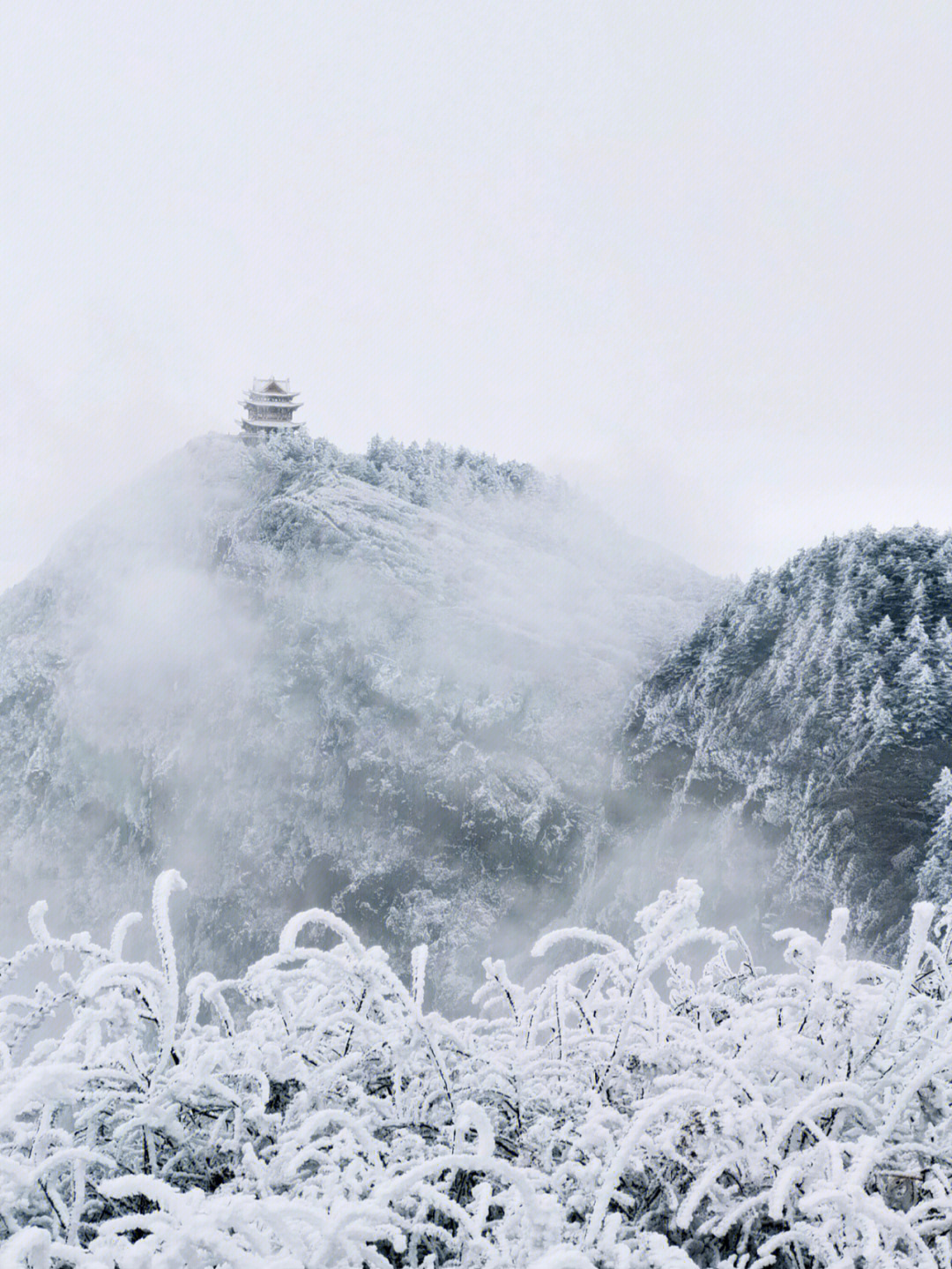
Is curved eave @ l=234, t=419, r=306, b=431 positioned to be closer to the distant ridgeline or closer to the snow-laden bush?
the distant ridgeline

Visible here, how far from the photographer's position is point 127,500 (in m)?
56.3

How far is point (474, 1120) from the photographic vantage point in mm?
1263

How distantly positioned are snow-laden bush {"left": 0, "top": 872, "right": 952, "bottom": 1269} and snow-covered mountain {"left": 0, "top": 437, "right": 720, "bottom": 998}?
2920 cm

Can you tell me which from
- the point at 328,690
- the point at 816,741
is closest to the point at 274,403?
the point at 328,690

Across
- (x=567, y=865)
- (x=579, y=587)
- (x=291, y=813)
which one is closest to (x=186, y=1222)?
(x=567, y=865)

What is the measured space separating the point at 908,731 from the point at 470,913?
16595 millimetres

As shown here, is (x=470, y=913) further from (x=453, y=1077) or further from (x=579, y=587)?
(x=453, y=1077)

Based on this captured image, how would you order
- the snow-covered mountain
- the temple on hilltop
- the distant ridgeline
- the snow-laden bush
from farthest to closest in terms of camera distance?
the temple on hilltop → the snow-covered mountain → the distant ridgeline → the snow-laden bush

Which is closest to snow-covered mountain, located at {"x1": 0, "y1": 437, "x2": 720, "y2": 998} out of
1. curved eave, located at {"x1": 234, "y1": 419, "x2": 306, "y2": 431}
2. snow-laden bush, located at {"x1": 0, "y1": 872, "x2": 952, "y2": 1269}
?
curved eave, located at {"x1": 234, "y1": 419, "x2": 306, "y2": 431}

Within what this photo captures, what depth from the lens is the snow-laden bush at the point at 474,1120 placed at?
1105 millimetres

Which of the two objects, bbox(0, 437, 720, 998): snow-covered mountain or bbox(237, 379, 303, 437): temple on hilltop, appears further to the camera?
bbox(237, 379, 303, 437): temple on hilltop

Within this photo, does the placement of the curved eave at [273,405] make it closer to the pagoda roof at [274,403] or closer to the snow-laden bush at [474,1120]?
the pagoda roof at [274,403]

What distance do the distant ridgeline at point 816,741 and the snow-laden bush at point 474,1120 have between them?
17.5 meters

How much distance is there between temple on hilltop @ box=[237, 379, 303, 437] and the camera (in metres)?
52.8
